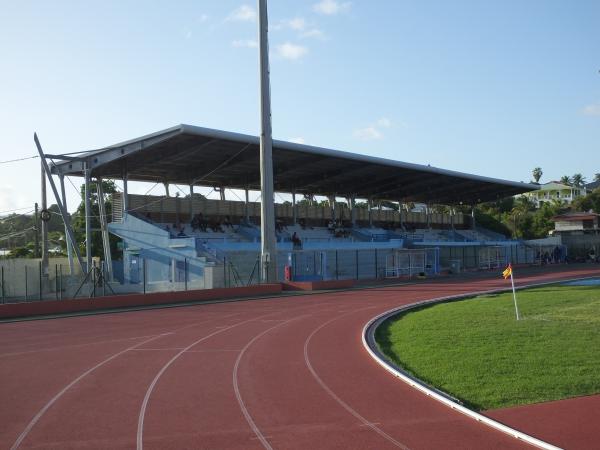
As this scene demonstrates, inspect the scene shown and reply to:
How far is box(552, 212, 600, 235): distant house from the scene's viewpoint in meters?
72.9

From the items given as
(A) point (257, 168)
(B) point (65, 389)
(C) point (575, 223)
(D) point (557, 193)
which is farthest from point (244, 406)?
(D) point (557, 193)

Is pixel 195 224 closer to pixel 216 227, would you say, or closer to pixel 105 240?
pixel 216 227

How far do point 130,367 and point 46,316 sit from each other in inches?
510

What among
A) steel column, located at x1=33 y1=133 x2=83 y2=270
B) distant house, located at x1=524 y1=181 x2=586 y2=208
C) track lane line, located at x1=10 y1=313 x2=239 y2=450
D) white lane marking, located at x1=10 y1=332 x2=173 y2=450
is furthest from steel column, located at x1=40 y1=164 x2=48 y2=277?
distant house, located at x1=524 y1=181 x2=586 y2=208

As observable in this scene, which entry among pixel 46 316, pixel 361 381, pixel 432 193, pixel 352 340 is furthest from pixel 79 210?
pixel 361 381

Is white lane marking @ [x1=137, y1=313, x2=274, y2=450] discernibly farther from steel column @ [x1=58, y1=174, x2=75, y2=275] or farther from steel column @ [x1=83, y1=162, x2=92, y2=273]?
steel column @ [x1=58, y1=174, x2=75, y2=275]

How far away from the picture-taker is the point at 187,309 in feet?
83.7

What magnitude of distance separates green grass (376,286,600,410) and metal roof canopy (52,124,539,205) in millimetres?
21015

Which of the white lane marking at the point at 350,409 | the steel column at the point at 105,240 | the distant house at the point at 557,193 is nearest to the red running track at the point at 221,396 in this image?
the white lane marking at the point at 350,409

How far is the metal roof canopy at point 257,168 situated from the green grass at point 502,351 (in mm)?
21015

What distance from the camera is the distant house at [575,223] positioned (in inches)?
2872

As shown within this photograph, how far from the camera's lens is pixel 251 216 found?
50375 mm

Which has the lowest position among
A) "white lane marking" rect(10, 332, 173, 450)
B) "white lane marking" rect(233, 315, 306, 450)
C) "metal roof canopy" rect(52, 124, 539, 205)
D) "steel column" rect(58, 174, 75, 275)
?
"white lane marking" rect(10, 332, 173, 450)

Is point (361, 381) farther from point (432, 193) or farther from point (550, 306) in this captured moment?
point (432, 193)
